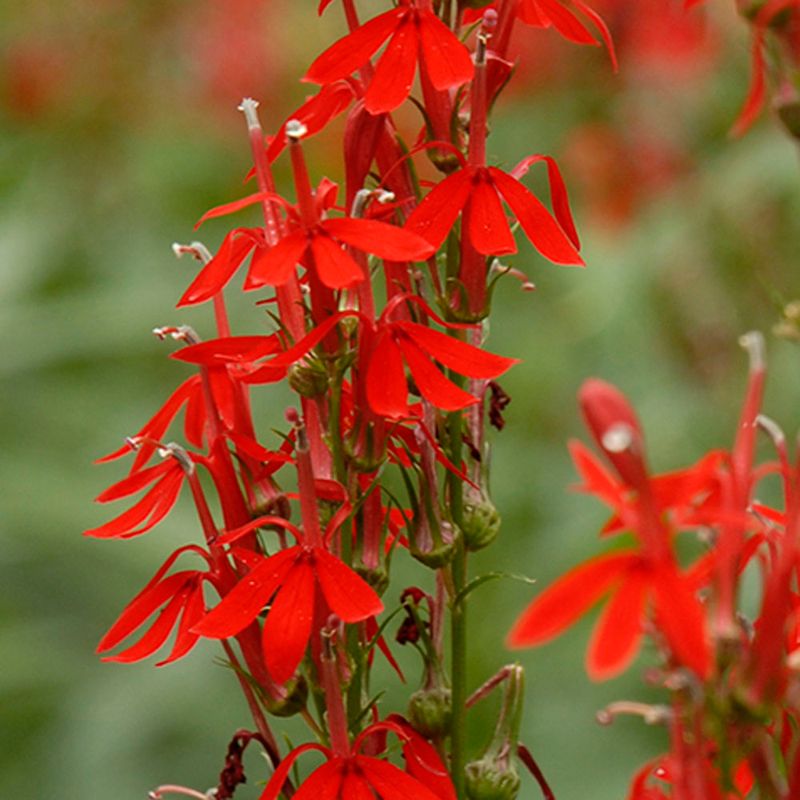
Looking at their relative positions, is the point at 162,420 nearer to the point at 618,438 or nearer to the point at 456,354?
the point at 456,354

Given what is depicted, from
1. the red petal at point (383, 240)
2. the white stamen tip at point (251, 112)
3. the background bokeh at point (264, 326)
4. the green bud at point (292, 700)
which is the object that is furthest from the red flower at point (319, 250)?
the background bokeh at point (264, 326)

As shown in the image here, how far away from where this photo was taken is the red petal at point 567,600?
531 millimetres

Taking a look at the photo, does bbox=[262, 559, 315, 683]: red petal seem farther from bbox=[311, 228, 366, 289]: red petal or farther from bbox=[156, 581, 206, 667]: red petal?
bbox=[311, 228, 366, 289]: red petal

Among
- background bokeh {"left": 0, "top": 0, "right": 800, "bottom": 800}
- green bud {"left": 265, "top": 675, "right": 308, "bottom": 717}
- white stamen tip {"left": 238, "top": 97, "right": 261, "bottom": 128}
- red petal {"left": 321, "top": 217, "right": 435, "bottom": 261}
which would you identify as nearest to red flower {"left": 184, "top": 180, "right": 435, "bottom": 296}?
red petal {"left": 321, "top": 217, "right": 435, "bottom": 261}

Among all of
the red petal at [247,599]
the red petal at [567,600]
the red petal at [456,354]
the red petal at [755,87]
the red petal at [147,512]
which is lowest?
the red petal at [567,600]

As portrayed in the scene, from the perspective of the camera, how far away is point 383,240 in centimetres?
76

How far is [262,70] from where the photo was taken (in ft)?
10.9

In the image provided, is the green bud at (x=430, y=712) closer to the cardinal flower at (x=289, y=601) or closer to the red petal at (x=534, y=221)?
the cardinal flower at (x=289, y=601)

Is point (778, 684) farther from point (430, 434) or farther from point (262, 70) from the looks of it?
point (262, 70)

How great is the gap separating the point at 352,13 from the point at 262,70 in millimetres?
2452

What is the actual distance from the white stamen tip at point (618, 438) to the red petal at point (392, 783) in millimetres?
240

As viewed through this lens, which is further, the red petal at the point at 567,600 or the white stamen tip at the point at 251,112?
the white stamen tip at the point at 251,112

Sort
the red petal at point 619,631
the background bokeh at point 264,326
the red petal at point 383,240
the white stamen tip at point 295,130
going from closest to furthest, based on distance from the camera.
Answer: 1. the red petal at point 619,631
2. the red petal at point 383,240
3. the white stamen tip at point 295,130
4. the background bokeh at point 264,326

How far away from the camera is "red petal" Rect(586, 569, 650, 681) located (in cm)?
52
